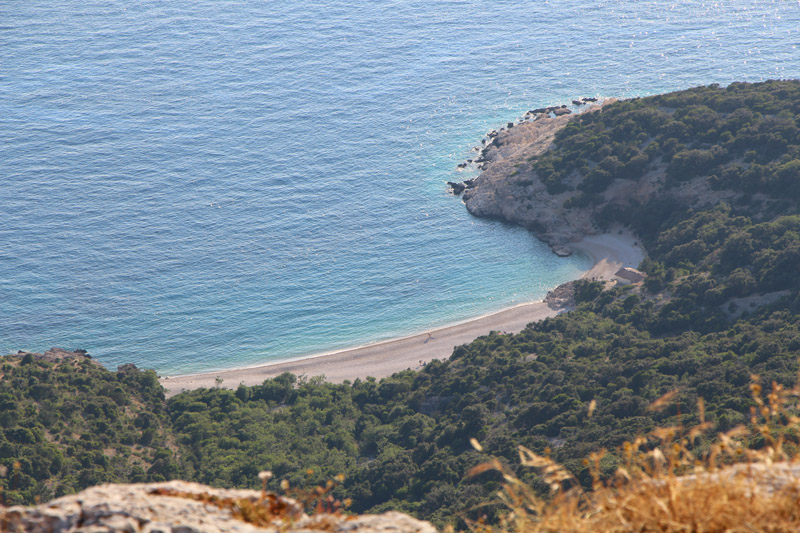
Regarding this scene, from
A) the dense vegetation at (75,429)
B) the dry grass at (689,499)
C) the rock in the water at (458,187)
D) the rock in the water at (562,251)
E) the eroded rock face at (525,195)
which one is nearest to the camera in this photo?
the dry grass at (689,499)

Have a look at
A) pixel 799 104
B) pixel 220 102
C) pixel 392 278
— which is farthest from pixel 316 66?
pixel 799 104

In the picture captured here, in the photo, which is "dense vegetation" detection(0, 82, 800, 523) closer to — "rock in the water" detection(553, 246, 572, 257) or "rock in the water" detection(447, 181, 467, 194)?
"rock in the water" detection(553, 246, 572, 257)

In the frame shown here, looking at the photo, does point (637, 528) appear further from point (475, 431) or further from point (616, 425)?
point (475, 431)

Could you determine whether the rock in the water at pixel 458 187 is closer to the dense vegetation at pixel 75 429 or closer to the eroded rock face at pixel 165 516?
the dense vegetation at pixel 75 429

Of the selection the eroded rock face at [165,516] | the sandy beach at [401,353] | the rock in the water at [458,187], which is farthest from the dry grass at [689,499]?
the rock in the water at [458,187]

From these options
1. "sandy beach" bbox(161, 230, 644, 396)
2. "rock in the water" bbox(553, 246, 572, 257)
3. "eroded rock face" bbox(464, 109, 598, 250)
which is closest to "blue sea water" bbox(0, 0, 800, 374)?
"rock in the water" bbox(553, 246, 572, 257)

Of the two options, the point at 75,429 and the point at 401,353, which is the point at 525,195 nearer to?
the point at 401,353
